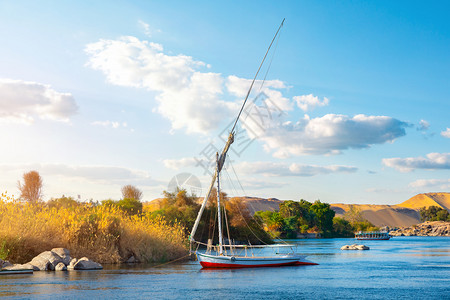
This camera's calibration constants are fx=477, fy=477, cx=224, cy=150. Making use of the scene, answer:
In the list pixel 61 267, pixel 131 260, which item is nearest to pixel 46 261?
pixel 61 267

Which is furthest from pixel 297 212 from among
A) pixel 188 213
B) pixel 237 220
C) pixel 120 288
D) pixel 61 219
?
pixel 120 288

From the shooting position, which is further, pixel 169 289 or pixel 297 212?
pixel 297 212

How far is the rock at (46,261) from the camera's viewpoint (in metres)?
37.0

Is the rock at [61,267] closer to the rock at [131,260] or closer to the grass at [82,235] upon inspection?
the grass at [82,235]

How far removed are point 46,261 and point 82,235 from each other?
5.88 metres

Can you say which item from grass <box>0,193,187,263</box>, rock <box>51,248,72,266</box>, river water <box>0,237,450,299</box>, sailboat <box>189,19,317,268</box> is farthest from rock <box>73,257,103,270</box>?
sailboat <box>189,19,317,268</box>

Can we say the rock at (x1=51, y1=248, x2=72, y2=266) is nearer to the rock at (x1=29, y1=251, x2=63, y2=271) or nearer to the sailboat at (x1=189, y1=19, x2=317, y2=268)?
the rock at (x1=29, y1=251, x2=63, y2=271)

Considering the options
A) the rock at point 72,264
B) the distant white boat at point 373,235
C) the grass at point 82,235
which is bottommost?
the distant white boat at point 373,235

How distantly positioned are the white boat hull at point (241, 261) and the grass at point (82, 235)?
268 inches

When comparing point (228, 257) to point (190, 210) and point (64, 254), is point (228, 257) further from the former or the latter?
point (190, 210)

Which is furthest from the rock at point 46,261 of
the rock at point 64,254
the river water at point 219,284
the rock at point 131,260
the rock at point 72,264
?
the rock at point 131,260

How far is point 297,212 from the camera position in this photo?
17925cm

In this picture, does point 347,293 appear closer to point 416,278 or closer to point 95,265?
point 416,278

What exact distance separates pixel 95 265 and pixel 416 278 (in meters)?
26.2
